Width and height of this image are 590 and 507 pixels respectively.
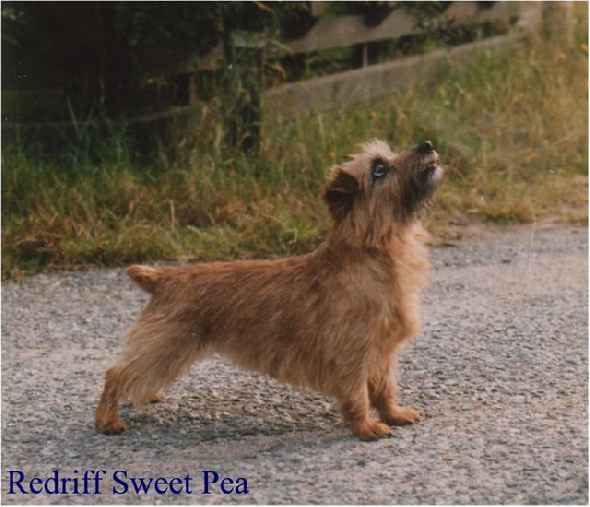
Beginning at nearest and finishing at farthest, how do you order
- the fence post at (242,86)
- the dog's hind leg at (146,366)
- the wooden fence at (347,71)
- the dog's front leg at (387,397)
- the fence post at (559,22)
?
the dog's hind leg at (146,366) → the dog's front leg at (387,397) → the fence post at (242,86) → the wooden fence at (347,71) → the fence post at (559,22)

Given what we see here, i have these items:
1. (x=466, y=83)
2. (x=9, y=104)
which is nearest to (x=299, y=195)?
(x=9, y=104)

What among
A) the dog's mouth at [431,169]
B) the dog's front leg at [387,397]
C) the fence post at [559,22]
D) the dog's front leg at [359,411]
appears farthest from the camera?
the fence post at [559,22]

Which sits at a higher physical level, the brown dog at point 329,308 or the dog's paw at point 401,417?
the brown dog at point 329,308

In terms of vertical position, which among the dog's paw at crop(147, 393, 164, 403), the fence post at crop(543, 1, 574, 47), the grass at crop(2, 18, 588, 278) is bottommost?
the dog's paw at crop(147, 393, 164, 403)

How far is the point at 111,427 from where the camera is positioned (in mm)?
5184

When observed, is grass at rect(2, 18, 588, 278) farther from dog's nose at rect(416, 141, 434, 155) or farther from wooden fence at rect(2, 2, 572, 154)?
dog's nose at rect(416, 141, 434, 155)

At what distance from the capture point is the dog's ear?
15.8ft

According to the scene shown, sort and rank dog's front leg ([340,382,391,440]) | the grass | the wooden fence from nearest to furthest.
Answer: dog's front leg ([340,382,391,440])
the grass
the wooden fence

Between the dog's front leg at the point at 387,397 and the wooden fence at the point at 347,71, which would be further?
the wooden fence at the point at 347,71

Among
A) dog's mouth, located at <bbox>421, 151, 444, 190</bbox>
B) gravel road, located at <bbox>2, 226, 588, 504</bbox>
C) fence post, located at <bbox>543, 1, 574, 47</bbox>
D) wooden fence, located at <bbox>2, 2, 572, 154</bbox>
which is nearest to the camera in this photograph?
gravel road, located at <bbox>2, 226, 588, 504</bbox>

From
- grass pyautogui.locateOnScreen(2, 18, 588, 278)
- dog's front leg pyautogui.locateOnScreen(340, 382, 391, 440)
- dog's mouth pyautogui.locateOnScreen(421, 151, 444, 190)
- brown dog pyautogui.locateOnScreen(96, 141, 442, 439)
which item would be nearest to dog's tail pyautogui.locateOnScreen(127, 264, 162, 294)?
brown dog pyautogui.locateOnScreen(96, 141, 442, 439)

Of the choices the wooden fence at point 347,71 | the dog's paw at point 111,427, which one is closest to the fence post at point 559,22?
the wooden fence at point 347,71

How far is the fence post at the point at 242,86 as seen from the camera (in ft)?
30.6

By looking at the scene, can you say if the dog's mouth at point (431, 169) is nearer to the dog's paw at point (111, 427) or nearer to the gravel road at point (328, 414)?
the gravel road at point (328, 414)
